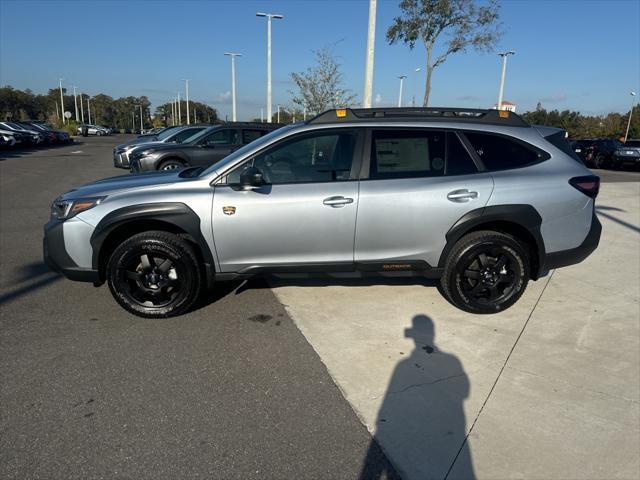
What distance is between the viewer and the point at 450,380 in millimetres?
3098

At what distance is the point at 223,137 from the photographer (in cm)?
1127

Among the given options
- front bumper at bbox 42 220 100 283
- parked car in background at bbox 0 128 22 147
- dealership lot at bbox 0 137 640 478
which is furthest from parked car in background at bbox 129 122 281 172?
parked car in background at bbox 0 128 22 147

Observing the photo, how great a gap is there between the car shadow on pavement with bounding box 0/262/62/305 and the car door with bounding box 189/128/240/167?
6183 mm

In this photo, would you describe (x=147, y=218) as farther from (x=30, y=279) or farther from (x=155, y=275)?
(x=30, y=279)

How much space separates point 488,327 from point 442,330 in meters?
0.44

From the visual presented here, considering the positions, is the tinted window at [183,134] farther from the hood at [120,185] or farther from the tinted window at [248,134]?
the hood at [120,185]

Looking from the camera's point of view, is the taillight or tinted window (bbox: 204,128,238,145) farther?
tinted window (bbox: 204,128,238,145)

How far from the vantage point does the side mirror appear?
3646mm

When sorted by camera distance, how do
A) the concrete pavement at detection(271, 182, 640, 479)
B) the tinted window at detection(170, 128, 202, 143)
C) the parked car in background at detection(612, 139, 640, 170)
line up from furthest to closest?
the parked car in background at detection(612, 139, 640, 170)
the tinted window at detection(170, 128, 202, 143)
the concrete pavement at detection(271, 182, 640, 479)

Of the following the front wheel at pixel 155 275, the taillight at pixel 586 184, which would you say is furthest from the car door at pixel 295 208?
the taillight at pixel 586 184

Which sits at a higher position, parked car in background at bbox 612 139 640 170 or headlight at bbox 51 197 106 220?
parked car in background at bbox 612 139 640 170

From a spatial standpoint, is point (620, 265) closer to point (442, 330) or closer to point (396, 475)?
point (442, 330)

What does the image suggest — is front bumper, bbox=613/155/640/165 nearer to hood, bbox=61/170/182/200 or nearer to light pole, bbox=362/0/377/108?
light pole, bbox=362/0/377/108

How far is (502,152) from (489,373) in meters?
2.02
